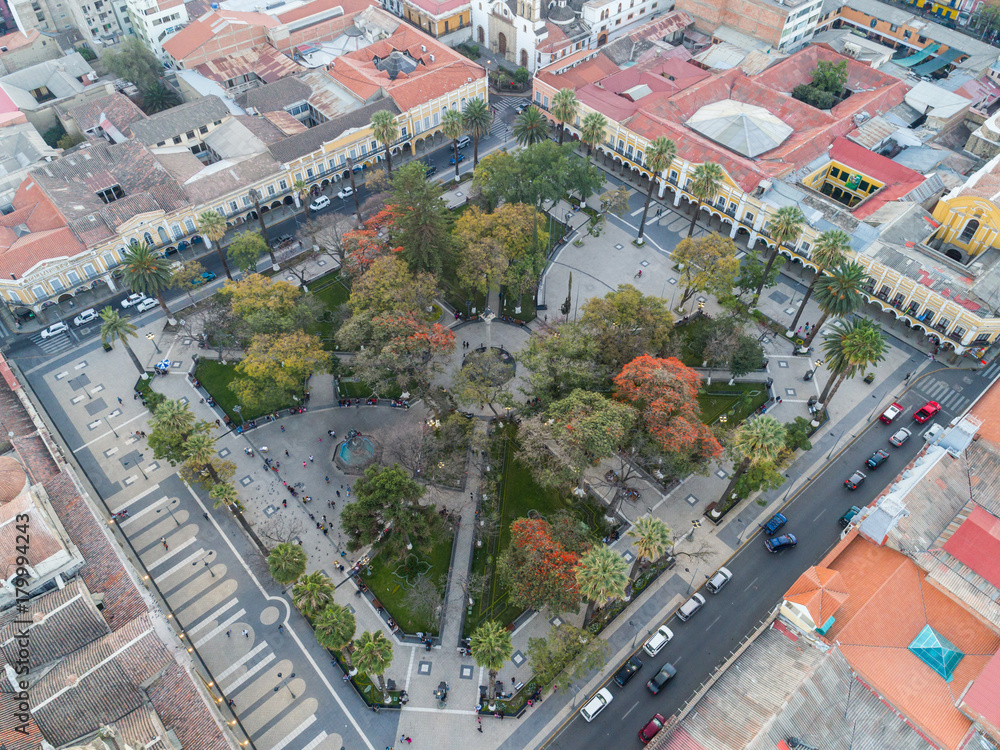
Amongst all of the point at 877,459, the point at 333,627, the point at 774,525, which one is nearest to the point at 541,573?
the point at 333,627

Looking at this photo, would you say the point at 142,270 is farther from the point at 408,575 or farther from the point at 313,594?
the point at 408,575

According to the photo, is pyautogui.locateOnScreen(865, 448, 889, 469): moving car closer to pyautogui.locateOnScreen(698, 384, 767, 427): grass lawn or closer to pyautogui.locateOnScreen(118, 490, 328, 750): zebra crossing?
pyautogui.locateOnScreen(698, 384, 767, 427): grass lawn

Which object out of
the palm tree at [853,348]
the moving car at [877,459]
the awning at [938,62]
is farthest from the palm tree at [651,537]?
the awning at [938,62]

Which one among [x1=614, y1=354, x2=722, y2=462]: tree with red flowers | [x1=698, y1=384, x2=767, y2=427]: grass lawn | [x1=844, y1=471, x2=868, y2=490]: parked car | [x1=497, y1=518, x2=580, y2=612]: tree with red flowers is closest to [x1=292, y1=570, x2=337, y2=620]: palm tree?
[x1=497, y1=518, x2=580, y2=612]: tree with red flowers

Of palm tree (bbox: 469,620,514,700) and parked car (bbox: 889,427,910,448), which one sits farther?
parked car (bbox: 889,427,910,448)

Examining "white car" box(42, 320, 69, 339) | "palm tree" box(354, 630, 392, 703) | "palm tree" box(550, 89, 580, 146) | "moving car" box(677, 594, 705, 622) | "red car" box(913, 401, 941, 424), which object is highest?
"palm tree" box(550, 89, 580, 146)

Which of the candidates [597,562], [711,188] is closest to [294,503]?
[597,562]

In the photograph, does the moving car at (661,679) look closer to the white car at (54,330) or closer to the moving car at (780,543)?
the moving car at (780,543)
